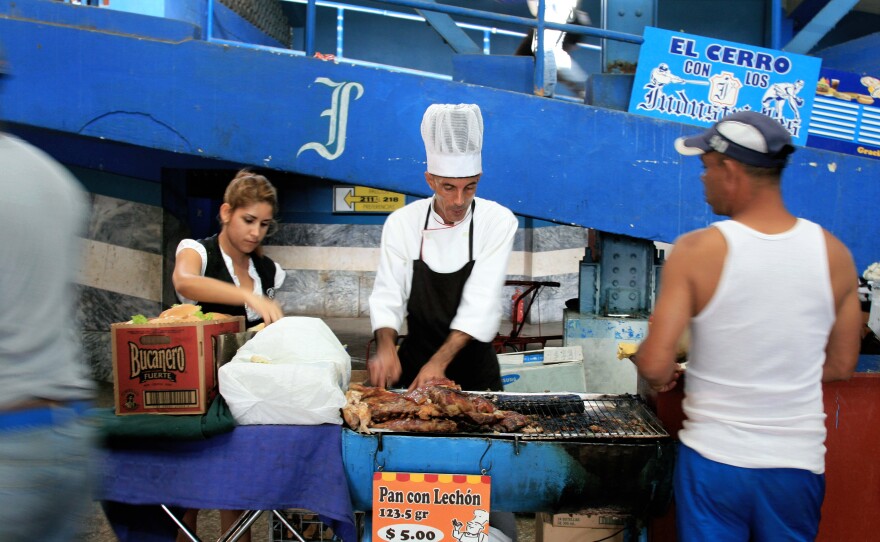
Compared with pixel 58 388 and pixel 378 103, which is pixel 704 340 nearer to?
pixel 58 388

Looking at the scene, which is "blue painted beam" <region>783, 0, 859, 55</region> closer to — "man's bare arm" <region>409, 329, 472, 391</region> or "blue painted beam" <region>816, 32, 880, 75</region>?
"blue painted beam" <region>816, 32, 880, 75</region>

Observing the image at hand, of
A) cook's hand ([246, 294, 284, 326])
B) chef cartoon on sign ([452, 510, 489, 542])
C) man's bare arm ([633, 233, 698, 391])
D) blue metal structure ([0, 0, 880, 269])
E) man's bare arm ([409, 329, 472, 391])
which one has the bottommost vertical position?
chef cartoon on sign ([452, 510, 489, 542])

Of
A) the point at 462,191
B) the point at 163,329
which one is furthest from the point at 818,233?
the point at 163,329

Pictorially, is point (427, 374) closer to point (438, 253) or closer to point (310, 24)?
point (438, 253)

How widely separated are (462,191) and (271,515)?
1726 millimetres

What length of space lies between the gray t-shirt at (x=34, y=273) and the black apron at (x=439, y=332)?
1.95 metres

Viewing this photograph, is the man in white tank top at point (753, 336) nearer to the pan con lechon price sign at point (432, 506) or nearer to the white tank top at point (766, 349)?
the white tank top at point (766, 349)

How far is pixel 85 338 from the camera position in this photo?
9195 millimetres

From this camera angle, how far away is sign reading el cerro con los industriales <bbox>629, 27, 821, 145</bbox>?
5.52 m

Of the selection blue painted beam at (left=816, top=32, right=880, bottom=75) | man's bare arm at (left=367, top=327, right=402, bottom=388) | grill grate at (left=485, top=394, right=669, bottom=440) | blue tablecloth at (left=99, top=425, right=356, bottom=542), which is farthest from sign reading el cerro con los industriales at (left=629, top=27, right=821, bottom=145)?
blue tablecloth at (left=99, top=425, right=356, bottom=542)

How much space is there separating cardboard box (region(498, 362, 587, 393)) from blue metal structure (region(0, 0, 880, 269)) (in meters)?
1.05

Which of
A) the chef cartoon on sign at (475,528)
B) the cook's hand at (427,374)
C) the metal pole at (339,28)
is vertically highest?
the metal pole at (339,28)

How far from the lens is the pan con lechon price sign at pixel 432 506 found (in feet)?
9.48

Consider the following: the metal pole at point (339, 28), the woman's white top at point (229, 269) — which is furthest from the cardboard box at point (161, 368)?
the metal pole at point (339, 28)
